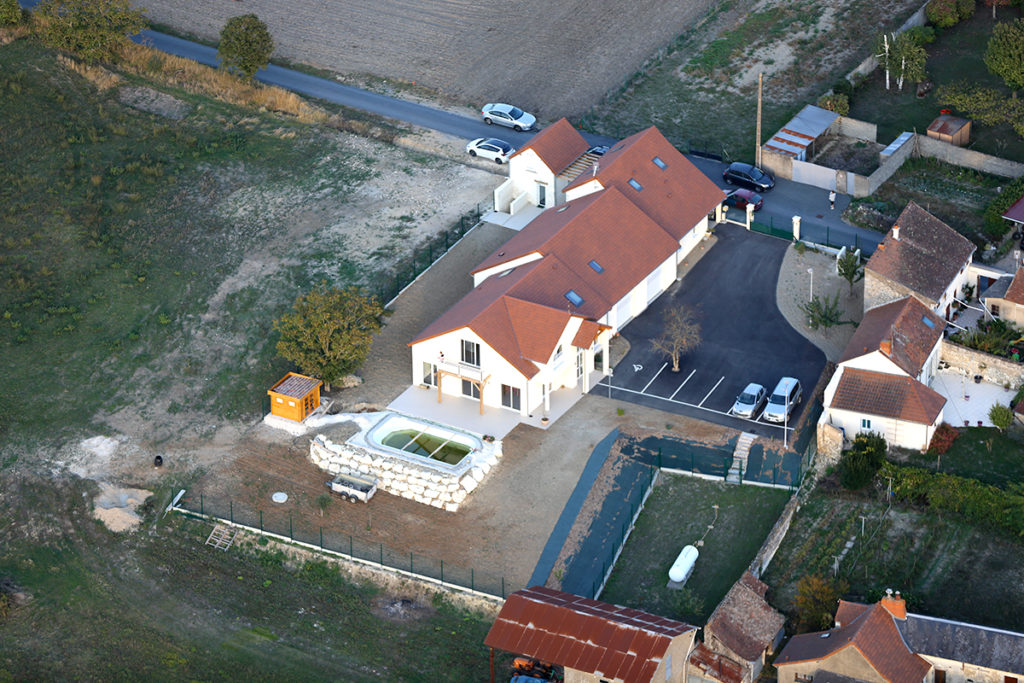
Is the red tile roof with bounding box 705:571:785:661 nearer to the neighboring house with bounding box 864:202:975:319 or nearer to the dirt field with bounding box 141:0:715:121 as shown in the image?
the neighboring house with bounding box 864:202:975:319

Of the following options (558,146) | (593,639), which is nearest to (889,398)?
(593,639)

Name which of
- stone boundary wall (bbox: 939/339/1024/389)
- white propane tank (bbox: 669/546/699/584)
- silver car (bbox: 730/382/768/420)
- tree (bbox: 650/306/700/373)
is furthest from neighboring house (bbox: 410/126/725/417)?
stone boundary wall (bbox: 939/339/1024/389)

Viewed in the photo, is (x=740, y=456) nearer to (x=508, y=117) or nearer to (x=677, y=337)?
(x=677, y=337)

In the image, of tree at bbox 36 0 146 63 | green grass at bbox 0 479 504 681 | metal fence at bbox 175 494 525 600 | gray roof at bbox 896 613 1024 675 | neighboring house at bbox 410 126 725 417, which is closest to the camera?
gray roof at bbox 896 613 1024 675

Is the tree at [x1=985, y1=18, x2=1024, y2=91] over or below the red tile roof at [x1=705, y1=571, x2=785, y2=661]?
over

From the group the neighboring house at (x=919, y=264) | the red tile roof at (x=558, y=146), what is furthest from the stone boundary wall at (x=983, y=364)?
the red tile roof at (x=558, y=146)

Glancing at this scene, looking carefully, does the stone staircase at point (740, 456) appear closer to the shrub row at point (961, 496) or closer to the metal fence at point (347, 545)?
the shrub row at point (961, 496)
